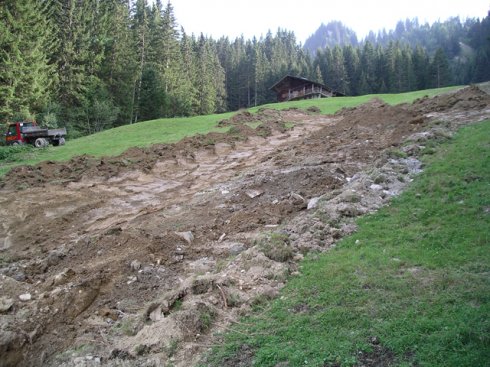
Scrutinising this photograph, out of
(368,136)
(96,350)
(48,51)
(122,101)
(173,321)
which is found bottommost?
(96,350)

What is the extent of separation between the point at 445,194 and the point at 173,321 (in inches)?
256

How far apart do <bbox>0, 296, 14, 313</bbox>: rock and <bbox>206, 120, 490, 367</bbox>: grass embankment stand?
447 cm

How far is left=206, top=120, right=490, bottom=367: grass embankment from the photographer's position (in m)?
4.45

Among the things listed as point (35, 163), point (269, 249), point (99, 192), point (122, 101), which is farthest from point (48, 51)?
point (269, 249)

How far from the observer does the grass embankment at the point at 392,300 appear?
4.45m

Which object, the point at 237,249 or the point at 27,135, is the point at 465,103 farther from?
the point at 27,135

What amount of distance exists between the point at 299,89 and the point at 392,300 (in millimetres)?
56235

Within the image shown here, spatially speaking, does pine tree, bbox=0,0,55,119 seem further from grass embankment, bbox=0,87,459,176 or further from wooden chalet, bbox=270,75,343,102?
wooden chalet, bbox=270,75,343,102

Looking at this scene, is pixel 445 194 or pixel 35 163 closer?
pixel 445 194

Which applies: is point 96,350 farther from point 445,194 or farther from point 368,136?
point 368,136

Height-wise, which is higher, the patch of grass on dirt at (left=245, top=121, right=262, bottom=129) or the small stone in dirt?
the patch of grass on dirt at (left=245, top=121, right=262, bottom=129)

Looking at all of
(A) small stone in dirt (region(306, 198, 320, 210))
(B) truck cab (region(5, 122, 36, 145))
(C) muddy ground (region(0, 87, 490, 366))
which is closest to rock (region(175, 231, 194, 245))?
(C) muddy ground (region(0, 87, 490, 366))

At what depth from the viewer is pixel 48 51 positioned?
39.6 metres

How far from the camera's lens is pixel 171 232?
9438 millimetres
